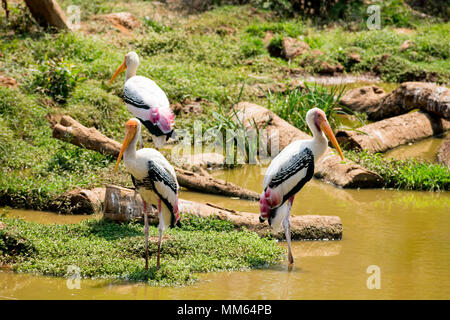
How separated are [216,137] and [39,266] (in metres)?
4.91

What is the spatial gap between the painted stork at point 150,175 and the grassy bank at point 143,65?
1968mm

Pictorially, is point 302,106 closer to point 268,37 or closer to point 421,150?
point 421,150

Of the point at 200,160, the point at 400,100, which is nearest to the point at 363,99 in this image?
the point at 400,100

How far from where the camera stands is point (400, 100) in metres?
11.7

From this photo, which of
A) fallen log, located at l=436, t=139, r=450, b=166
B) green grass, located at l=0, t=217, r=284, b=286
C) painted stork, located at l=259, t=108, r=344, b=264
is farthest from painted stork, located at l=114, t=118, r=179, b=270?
fallen log, located at l=436, t=139, r=450, b=166

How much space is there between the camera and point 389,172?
9.02 m

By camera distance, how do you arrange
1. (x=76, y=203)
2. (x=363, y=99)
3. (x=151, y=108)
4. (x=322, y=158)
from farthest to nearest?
(x=363, y=99) < (x=322, y=158) < (x=151, y=108) < (x=76, y=203)

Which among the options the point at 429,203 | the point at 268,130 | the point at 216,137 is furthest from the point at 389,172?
the point at 216,137

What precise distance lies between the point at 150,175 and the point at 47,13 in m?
8.18

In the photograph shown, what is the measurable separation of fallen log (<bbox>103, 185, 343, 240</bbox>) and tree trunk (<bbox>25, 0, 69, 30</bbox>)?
712 cm

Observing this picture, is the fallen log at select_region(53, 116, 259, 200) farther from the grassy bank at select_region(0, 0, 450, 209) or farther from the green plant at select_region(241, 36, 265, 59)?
the green plant at select_region(241, 36, 265, 59)

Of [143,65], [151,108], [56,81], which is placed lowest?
[143,65]

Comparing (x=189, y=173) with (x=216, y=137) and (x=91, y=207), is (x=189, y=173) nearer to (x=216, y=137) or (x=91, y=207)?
(x=91, y=207)

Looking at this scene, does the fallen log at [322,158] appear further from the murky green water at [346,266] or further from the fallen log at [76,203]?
the fallen log at [76,203]
